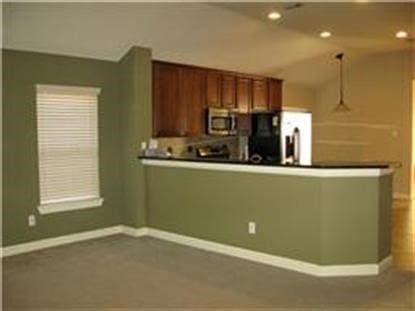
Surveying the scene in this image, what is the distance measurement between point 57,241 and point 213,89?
3.13 meters

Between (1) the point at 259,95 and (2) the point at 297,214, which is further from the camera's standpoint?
(1) the point at 259,95

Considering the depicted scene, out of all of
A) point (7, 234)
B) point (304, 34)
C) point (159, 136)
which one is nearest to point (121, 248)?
point (7, 234)

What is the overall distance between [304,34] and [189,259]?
375 centimetres

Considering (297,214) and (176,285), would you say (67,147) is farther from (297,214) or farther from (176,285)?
(297,214)

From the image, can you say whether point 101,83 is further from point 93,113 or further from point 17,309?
point 17,309

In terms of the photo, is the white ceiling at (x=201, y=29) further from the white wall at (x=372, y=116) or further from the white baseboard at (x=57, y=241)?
the white baseboard at (x=57, y=241)

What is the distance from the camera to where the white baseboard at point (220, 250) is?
433 centimetres

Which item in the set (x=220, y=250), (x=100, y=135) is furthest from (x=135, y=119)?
(x=220, y=250)

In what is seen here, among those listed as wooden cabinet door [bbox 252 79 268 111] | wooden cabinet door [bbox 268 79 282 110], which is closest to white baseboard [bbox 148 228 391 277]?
wooden cabinet door [bbox 252 79 268 111]

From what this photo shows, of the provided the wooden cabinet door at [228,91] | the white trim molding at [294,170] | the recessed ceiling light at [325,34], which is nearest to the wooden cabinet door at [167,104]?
the wooden cabinet door at [228,91]

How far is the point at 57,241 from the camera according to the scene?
5.48 meters

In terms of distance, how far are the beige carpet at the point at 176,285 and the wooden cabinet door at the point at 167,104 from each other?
Result: 1.86 metres

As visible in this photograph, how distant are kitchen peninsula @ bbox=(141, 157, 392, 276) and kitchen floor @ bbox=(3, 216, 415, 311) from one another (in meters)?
0.17

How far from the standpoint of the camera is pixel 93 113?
577 cm
